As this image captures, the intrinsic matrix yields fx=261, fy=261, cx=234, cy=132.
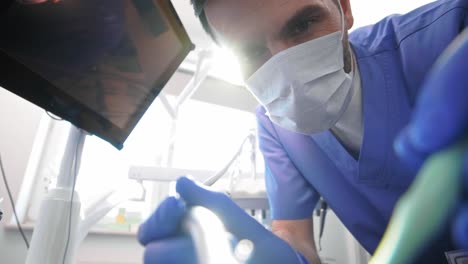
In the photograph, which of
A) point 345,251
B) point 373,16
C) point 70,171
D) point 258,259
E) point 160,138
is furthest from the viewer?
point 160,138

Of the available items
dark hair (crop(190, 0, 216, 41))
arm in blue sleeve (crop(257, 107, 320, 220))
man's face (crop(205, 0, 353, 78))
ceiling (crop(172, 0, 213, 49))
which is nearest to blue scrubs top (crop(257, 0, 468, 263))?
arm in blue sleeve (crop(257, 107, 320, 220))

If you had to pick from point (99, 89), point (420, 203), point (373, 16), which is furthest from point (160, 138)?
point (420, 203)

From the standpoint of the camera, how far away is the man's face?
569mm

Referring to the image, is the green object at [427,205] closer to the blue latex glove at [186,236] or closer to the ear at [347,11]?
the blue latex glove at [186,236]

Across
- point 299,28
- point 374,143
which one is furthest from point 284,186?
point 299,28

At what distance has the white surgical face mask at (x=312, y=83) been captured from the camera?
538 mm

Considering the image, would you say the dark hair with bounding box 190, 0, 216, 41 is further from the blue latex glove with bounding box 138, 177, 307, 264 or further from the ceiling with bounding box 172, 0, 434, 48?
the ceiling with bounding box 172, 0, 434, 48

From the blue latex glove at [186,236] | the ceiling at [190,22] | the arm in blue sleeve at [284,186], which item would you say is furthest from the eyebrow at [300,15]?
the ceiling at [190,22]

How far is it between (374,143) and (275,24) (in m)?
0.33

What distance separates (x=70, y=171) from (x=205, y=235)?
492 millimetres

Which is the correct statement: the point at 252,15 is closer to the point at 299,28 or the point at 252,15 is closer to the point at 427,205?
the point at 299,28

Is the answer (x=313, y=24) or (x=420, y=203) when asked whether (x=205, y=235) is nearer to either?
(x=420, y=203)

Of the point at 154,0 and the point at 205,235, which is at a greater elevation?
the point at 154,0

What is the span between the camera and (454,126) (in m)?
0.14
